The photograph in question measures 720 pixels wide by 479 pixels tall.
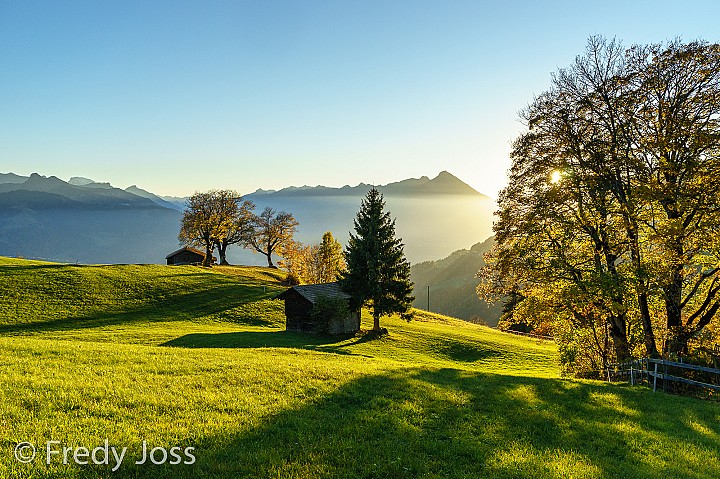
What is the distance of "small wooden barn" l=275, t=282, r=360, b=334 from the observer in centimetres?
3922

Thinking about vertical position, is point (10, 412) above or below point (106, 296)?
above

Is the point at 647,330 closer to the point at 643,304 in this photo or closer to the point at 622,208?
the point at 643,304

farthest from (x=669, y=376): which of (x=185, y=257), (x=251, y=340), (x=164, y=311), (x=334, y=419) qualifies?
(x=185, y=257)

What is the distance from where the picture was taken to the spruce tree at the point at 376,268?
4003 cm

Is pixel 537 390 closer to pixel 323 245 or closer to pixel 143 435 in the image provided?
pixel 143 435

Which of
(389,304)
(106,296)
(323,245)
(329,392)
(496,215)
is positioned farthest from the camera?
(323,245)

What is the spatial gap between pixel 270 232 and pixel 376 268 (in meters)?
54.3

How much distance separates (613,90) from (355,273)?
27.5 metres

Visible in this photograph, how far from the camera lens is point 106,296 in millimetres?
43188

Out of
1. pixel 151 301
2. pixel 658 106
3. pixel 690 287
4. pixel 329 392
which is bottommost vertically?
pixel 151 301

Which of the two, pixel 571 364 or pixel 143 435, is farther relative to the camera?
pixel 571 364

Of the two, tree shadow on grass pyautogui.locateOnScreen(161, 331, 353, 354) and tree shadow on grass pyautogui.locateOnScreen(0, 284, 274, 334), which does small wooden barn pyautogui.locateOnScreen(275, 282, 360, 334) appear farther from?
tree shadow on grass pyautogui.locateOnScreen(0, 284, 274, 334)

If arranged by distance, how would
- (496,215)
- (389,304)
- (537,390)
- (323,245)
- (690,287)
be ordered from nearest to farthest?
1. (537,390)
2. (690,287)
3. (496,215)
4. (389,304)
5. (323,245)

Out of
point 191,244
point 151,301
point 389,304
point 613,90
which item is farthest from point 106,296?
point 613,90
